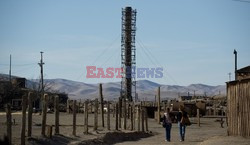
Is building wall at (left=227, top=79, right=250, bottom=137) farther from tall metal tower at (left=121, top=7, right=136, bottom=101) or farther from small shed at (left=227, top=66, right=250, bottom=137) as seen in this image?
tall metal tower at (left=121, top=7, right=136, bottom=101)

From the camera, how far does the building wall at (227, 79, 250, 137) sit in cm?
2017

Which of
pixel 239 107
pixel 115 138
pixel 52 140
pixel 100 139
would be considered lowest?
pixel 115 138

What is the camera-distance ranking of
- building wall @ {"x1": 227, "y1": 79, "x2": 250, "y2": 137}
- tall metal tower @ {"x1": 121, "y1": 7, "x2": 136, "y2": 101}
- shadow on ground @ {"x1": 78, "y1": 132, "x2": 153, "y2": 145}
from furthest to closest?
tall metal tower @ {"x1": 121, "y1": 7, "x2": 136, "y2": 101} < shadow on ground @ {"x1": 78, "y1": 132, "x2": 153, "y2": 145} < building wall @ {"x1": 227, "y1": 79, "x2": 250, "y2": 137}

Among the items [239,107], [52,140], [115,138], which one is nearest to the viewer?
[52,140]

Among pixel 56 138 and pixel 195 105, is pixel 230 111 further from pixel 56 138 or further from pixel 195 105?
pixel 195 105

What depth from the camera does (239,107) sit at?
69.1 ft

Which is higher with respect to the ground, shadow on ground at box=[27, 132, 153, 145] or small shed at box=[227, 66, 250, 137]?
small shed at box=[227, 66, 250, 137]

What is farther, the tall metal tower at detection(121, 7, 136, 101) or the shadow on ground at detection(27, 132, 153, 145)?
the tall metal tower at detection(121, 7, 136, 101)

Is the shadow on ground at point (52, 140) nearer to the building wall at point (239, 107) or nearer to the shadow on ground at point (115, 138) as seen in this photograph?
the shadow on ground at point (115, 138)

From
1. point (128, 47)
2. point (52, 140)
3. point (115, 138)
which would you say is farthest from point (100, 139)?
point (128, 47)

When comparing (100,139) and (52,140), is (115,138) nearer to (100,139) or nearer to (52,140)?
(100,139)

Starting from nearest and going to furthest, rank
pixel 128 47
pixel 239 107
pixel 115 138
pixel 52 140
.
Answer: pixel 52 140, pixel 239 107, pixel 115 138, pixel 128 47

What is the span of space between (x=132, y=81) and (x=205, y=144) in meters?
45.1

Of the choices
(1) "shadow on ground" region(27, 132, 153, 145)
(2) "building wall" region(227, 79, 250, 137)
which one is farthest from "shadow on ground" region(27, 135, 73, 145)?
(2) "building wall" region(227, 79, 250, 137)
